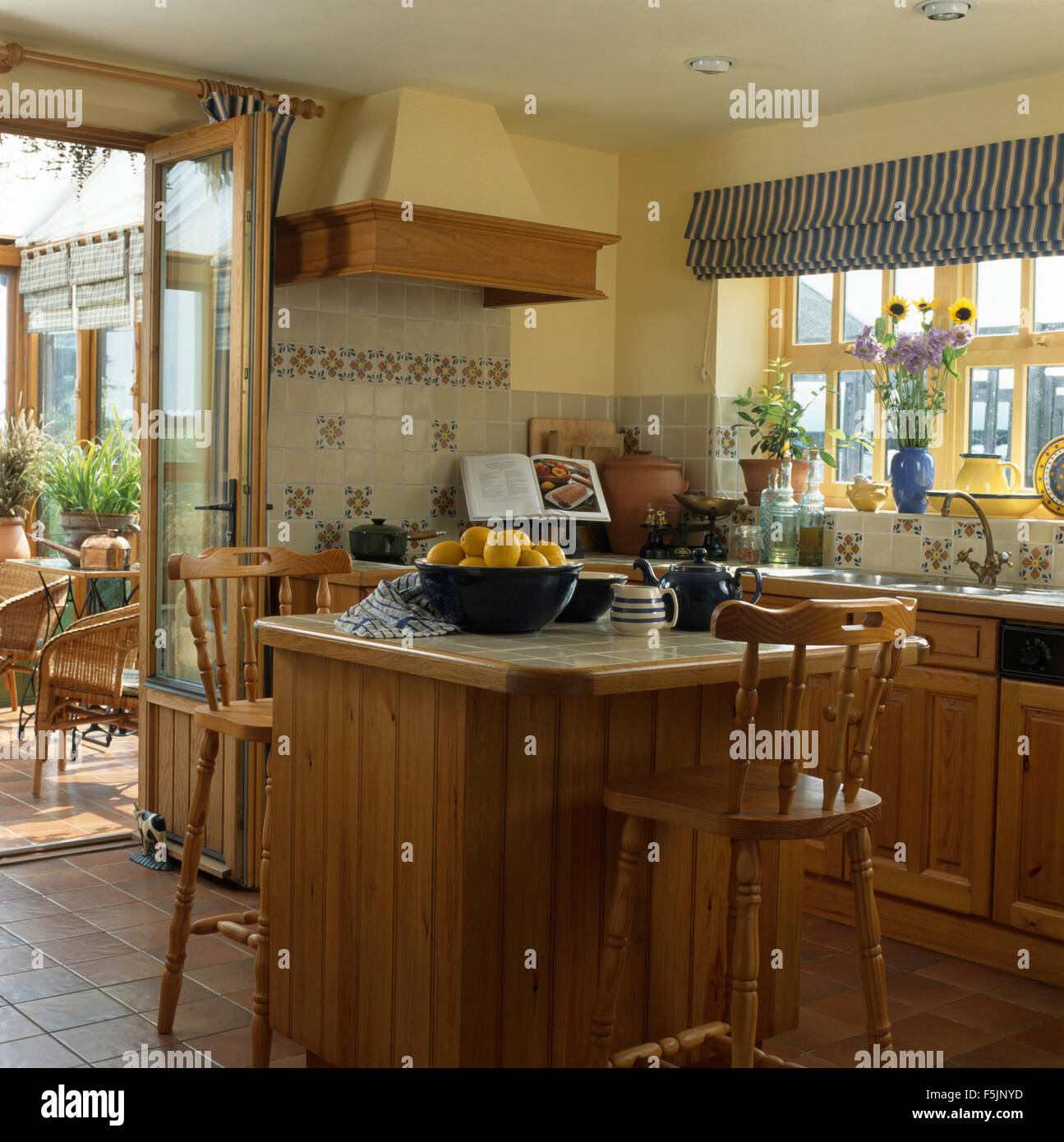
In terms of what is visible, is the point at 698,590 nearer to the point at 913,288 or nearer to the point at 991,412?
the point at 991,412

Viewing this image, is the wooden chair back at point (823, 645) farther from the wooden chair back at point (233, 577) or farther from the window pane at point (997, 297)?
the window pane at point (997, 297)

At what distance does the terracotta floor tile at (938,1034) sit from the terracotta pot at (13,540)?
5217mm

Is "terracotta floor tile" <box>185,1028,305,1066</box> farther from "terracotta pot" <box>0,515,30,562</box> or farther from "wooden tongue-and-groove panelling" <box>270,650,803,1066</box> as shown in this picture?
"terracotta pot" <box>0,515,30,562</box>

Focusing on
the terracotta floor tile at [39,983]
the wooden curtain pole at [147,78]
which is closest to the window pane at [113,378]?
the wooden curtain pole at [147,78]

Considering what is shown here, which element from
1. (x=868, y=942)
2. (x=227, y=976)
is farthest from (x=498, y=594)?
(x=227, y=976)

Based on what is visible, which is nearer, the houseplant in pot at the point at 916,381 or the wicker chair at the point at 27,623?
the houseplant in pot at the point at 916,381

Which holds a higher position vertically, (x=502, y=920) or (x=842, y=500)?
(x=842, y=500)

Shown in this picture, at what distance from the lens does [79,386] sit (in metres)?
7.66

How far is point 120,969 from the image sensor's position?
346cm

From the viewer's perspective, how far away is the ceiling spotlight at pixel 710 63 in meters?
4.27

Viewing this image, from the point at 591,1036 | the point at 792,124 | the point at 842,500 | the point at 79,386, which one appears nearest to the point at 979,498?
the point at 842,500
